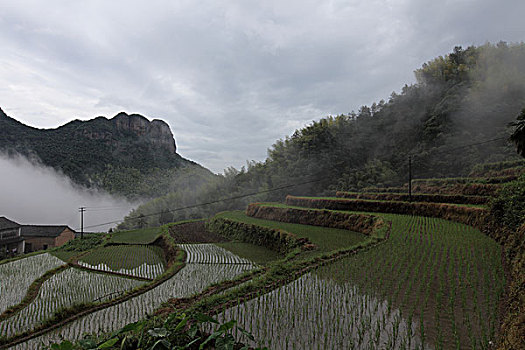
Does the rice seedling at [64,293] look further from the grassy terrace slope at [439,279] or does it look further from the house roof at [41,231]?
the house roof at [41,231]

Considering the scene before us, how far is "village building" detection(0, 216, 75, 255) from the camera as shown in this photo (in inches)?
906

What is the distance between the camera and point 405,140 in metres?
32.0

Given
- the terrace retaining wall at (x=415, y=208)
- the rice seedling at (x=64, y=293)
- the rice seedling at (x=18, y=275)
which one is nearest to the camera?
the rice seedling at (x=64, y=293)

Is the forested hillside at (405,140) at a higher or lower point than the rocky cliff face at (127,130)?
lower

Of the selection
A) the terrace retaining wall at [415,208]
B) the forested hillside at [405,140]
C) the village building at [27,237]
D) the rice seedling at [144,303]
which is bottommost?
the village building at [27,237]

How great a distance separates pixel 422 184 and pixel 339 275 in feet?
54.0

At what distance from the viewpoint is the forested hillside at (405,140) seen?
24.5 metres

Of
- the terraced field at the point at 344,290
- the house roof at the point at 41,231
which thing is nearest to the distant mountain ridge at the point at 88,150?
the house roof at the point at 41,231

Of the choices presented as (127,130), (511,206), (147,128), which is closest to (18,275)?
(511,206)

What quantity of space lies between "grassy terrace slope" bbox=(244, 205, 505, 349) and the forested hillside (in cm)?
1808

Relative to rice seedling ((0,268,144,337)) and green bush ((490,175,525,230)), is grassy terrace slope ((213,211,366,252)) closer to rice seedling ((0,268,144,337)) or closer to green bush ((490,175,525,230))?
green bush ((490,175,525,230))

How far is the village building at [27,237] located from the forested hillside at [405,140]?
8.98 meters

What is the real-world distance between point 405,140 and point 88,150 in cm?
6173

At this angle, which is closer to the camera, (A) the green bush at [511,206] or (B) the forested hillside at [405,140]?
(A) the green bush at [511,206]
